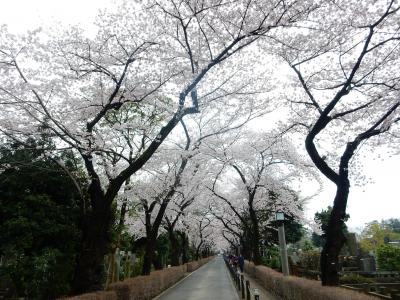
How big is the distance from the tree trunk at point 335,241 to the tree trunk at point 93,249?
5899 millimetres

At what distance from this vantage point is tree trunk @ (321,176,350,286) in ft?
27.3

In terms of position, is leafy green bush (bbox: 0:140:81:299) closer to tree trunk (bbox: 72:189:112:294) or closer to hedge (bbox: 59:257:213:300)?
hedge (bbox: 59:257:213:300)

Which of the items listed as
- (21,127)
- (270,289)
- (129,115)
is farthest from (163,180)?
(21,127)

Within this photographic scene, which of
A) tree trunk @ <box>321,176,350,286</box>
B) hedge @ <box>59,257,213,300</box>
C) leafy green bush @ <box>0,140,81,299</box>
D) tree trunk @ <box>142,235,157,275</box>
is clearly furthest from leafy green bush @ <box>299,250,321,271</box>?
tree trunk @ <box>321,176,350,286</box>

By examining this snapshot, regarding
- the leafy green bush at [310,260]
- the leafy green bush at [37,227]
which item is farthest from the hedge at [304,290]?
the leafy green bush at [310,260]

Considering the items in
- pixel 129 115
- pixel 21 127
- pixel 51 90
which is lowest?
pixel 21 127

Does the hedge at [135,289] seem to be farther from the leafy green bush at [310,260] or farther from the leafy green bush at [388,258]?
the leafy green bush at [388,258]

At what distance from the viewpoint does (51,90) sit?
10.4 metres

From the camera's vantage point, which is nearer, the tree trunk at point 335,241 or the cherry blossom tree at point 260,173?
the tree trunk at point 335,241

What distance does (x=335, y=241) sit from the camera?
8.53 m

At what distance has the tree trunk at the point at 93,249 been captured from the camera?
8.94 metres

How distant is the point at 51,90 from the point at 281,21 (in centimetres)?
696

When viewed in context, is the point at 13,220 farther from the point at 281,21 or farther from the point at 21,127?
the point at 281,21

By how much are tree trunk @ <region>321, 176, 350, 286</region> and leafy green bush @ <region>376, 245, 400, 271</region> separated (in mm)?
16432
